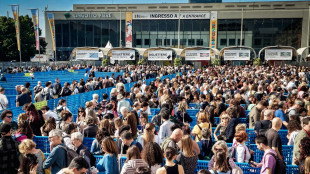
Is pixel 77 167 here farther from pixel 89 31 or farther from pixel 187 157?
pixel 89 31

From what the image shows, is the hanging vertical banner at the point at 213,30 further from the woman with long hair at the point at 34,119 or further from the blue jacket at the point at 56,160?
the blue jacket at the point at 56,160

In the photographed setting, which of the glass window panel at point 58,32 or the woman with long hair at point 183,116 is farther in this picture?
the glass window panel at point 58,32

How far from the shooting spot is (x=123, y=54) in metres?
20.6

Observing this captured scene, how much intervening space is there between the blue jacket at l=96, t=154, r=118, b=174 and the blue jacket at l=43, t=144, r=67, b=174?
0.59m

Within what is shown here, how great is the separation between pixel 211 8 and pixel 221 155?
70.8m

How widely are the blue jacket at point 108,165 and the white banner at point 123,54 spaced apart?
15.8 metres

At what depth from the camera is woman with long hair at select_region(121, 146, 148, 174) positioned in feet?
14.7

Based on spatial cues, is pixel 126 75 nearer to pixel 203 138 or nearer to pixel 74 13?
pixel 203 138

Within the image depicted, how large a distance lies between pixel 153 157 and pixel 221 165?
3.33 ft

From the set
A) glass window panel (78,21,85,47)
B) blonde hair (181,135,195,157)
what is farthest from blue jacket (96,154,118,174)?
glass window panel (78,21,85,47)

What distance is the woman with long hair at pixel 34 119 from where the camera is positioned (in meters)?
7.62

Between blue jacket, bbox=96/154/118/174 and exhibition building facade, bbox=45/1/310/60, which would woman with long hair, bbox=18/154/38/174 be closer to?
blue jacket, bbox=96/154/118/174

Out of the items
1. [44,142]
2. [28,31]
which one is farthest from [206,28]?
[44,142]

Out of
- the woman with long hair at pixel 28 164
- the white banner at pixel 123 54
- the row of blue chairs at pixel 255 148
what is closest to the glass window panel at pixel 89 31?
the white banner at pixel 123 54
